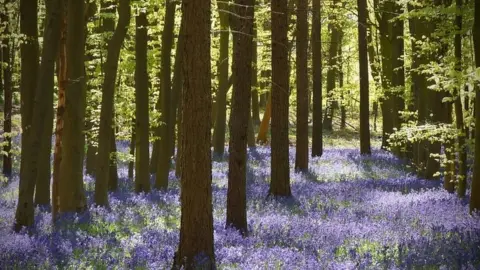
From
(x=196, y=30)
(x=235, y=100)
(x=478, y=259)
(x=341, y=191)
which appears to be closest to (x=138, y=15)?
(x=235, y=100)

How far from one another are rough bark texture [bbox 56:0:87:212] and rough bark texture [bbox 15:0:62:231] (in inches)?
72.3

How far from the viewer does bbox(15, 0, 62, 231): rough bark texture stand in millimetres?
11875

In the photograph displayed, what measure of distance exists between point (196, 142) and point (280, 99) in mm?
8108

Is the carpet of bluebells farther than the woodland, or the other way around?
the carpet of bluebells

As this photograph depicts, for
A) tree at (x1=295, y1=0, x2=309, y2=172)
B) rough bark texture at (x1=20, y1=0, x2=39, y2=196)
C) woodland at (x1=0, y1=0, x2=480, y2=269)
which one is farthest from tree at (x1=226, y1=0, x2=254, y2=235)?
tree at (x1=295, y1=0, x2=309, y2=172)

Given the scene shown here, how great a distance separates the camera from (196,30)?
8.25m

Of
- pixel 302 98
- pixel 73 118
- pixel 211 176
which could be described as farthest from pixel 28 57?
pixel 302 98

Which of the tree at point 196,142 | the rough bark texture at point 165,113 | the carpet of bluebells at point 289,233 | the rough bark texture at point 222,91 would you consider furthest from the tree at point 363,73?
the tree at point 196,142

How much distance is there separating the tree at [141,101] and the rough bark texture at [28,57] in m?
4.74

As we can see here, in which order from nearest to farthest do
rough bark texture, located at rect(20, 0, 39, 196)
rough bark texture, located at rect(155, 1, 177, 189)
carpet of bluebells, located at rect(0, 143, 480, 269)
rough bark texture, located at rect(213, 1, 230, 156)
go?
carpet of bluebells, located at rect(0, 143, 480, 269), rough bark texture, located at rect(20, 0, 39, 196), rough bark texture, located at rect(155, 1, 177, 189), rough bark texture, located at rect(213, 1, 230, 156)

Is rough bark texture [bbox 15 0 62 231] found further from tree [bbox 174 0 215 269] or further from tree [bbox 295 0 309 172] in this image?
tree [bbox 295 0 309 172]

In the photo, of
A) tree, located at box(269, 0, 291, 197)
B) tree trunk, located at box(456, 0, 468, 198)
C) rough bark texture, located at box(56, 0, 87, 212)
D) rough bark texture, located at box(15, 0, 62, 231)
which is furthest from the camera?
tree, located at box(269, 0, 291, 197)

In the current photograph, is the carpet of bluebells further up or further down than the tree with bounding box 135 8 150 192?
further down

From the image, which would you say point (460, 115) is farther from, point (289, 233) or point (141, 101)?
point (141, 101)
